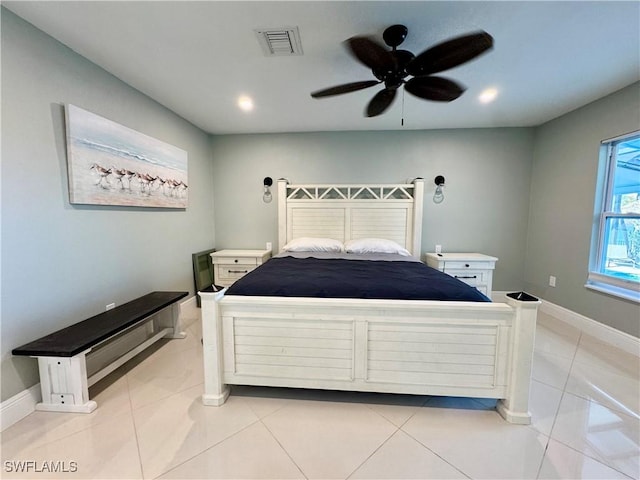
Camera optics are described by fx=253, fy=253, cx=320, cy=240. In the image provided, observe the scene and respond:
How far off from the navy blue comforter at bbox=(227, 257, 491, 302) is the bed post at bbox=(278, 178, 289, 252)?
4.76 feet

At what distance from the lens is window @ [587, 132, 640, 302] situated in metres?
2.44

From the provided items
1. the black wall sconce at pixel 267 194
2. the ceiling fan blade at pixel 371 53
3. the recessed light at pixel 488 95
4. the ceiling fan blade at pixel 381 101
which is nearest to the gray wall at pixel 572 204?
the recessed light at pixel 488 95

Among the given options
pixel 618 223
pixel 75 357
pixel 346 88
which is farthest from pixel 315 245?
pixel 618 223

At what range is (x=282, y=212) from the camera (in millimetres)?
3736

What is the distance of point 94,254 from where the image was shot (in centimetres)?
206

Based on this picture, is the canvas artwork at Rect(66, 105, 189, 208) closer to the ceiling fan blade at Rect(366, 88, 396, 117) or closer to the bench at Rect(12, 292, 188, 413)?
the bench at Rect(12, 292, 188, 413)

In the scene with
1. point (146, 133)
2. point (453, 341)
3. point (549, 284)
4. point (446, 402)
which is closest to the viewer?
point (453, 341)

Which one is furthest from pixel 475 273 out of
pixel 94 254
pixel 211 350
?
pixel 94 254

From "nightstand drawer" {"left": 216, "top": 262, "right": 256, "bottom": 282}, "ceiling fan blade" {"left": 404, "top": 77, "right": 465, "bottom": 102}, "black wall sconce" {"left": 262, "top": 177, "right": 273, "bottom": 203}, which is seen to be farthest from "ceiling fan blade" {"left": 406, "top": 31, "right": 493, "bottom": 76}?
"nightstand drawer" {"left": 216, "top": 262, "right": 256, "bottom": 282}

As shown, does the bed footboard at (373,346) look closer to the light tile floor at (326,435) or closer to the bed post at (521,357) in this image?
the bed post at (521,357)

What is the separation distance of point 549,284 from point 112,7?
496 cm

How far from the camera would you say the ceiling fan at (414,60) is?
1419mm

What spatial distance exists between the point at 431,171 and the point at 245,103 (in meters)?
2.65

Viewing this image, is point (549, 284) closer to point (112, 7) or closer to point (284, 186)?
point (284, 186)
